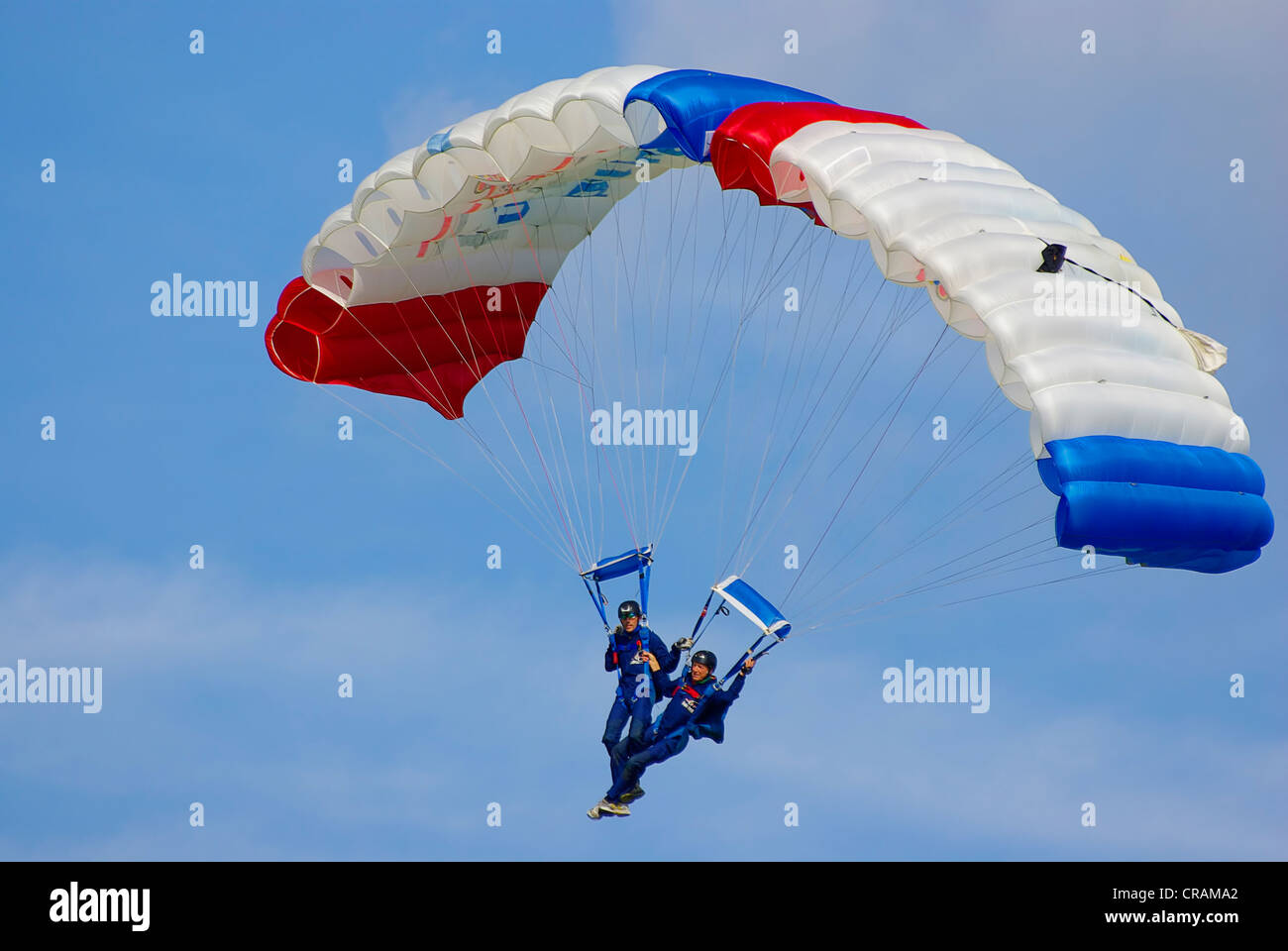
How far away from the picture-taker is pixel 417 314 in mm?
19500

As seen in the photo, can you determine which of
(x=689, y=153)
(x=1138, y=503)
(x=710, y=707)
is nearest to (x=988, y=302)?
(x=1138, y=503)

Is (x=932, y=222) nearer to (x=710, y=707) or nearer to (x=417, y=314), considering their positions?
(x=710, y=707)

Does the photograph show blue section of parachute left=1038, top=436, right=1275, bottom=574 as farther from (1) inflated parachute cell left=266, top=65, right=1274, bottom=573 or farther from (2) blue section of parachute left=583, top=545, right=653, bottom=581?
(2) blue section of parachute left=583, top=545, right=653, bottom=581

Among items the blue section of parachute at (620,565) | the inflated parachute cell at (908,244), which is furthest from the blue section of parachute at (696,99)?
the blue section of parachute at (620,565)

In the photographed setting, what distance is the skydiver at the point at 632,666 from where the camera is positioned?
1623 centimetres

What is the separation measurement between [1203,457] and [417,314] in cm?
781

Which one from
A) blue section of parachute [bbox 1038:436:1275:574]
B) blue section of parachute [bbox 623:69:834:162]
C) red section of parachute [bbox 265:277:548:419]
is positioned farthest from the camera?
red section of parachute [bbox 265:277:548:419]

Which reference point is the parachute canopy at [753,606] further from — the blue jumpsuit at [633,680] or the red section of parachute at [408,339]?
the red section of parachute at [408,339]

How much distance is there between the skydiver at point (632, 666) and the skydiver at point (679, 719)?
65 millimetres

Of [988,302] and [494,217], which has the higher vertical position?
[494,217]

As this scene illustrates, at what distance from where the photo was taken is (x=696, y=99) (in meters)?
15.8

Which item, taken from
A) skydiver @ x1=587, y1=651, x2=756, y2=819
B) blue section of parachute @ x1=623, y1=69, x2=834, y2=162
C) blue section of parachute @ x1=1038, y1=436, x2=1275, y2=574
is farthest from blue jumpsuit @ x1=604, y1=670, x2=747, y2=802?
blue section of parachute @ x1=623, y1=69, x2=834, y2=162

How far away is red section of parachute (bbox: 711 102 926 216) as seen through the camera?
1540cm

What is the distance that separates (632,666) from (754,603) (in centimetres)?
109
